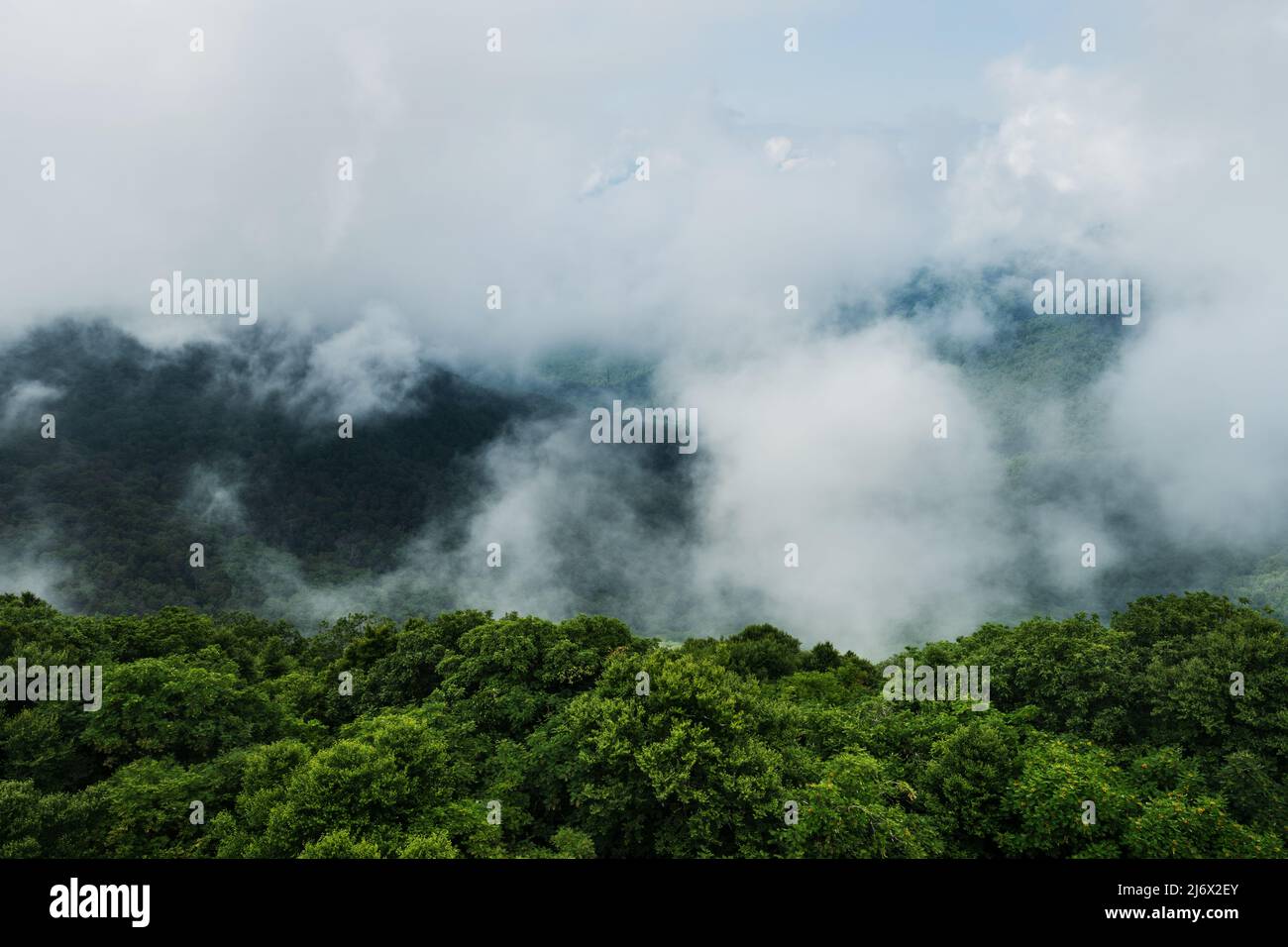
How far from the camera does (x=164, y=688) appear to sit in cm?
2752

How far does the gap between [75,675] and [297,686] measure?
1053 cm

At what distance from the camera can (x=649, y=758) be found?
21234 millimetres

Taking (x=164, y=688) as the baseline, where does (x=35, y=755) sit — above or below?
below

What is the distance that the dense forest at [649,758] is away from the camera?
20594mm

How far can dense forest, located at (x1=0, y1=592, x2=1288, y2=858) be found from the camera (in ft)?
67.6

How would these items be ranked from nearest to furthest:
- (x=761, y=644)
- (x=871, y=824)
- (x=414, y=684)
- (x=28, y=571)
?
(x=871, y=824) → (x=414, y=684) → (x=761, y=644) → (x=28, y=571)

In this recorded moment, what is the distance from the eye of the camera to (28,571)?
189m

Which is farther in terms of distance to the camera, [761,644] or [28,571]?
[28,571]

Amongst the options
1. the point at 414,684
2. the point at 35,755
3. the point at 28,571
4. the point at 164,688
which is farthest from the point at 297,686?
the point at 28,571
